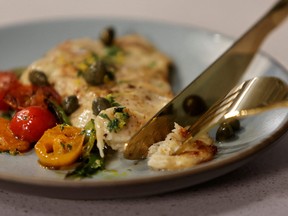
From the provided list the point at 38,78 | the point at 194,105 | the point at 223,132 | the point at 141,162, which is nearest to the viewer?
the point at 141,162

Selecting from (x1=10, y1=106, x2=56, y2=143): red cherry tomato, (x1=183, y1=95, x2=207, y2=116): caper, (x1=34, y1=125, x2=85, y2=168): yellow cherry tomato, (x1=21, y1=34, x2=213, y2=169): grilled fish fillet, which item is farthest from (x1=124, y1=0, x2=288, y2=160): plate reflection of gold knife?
(x1=10, y1=106, x2=56, y2=143): red cherry tomato

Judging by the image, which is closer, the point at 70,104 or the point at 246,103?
the point at 246,103

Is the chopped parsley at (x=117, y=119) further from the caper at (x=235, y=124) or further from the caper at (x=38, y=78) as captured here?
the caper at (x=38, y=78)

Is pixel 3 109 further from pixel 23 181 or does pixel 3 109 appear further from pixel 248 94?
pixel 248 94

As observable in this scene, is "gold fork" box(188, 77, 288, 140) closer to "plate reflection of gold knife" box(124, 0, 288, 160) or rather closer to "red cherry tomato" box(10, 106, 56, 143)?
"plate reflection of gold knife" box(124, 0, 288, 160)

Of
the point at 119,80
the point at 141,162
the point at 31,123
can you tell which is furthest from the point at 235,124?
the point at 31,123

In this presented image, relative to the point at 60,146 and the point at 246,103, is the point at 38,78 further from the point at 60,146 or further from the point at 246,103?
the point at 246,103

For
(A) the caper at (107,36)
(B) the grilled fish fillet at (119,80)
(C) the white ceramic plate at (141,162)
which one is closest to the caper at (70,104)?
(B) the grilled fish fillet at (119,80)
